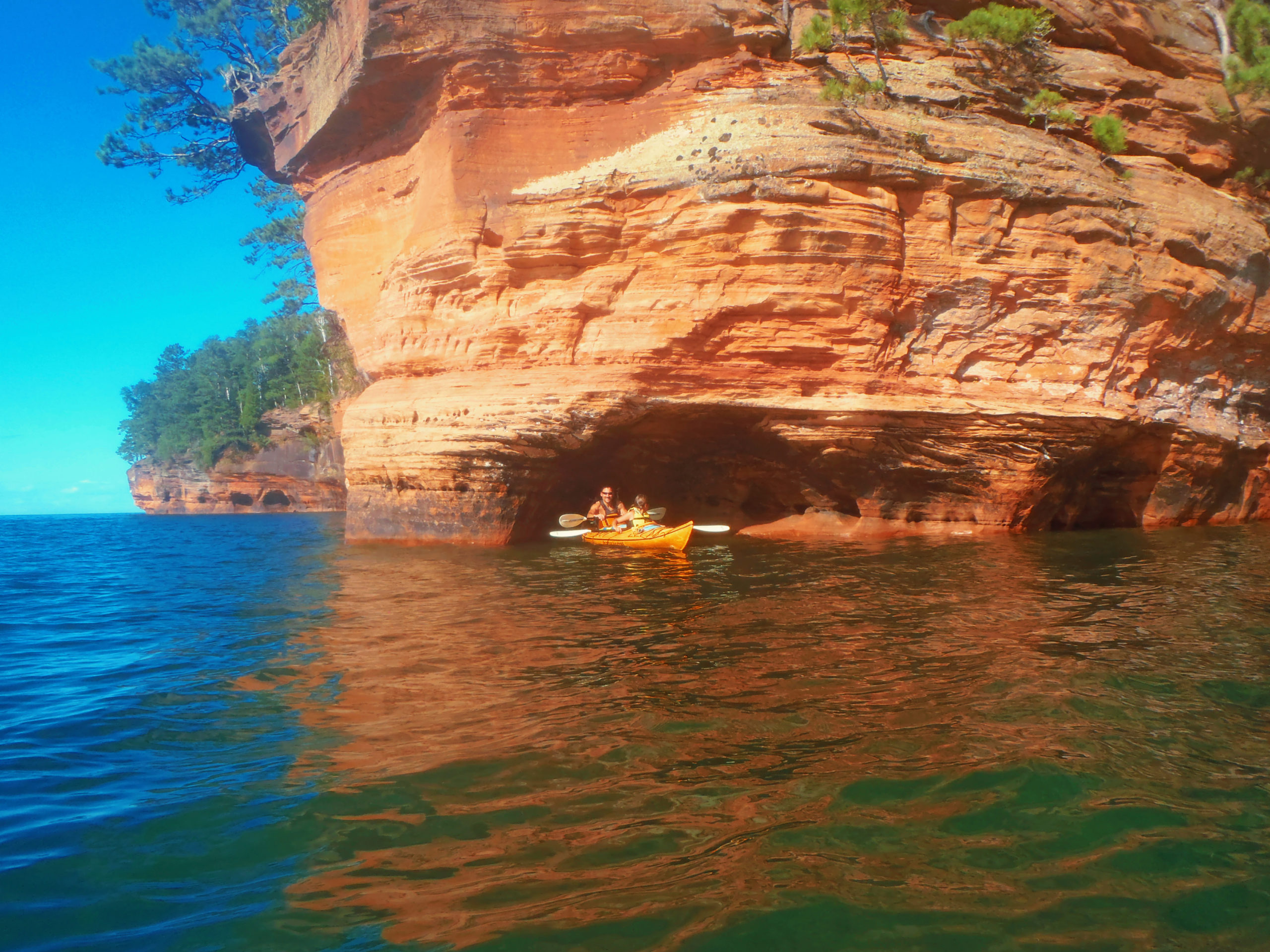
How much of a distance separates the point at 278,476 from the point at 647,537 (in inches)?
1302

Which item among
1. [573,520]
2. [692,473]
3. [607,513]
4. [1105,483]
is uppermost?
[692,473]

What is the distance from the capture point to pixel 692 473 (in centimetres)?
1616

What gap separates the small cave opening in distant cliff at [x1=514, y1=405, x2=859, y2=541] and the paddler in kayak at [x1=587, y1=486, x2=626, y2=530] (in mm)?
837

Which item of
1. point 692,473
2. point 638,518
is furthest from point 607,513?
point 692,473

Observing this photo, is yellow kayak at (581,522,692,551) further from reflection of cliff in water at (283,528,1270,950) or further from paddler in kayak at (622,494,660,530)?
reflection of cliff in water at (283,528,1270,950)

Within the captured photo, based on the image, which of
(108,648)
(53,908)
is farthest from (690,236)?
(53,908)

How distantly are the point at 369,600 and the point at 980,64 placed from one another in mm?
Answer: 14416

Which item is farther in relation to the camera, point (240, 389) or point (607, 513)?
point (240, 389)

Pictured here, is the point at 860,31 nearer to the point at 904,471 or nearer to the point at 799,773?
the point at 904,471

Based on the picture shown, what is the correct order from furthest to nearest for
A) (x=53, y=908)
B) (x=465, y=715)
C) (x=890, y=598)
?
(x=890, y=598)
(x=465, y=715)
(x=53, y=908)

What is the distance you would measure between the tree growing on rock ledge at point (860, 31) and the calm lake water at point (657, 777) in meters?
9.71

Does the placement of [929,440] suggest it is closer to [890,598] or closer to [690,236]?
[690,236]

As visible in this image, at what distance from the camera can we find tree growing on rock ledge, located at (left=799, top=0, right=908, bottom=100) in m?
13.4

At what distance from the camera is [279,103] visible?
59.3ft
